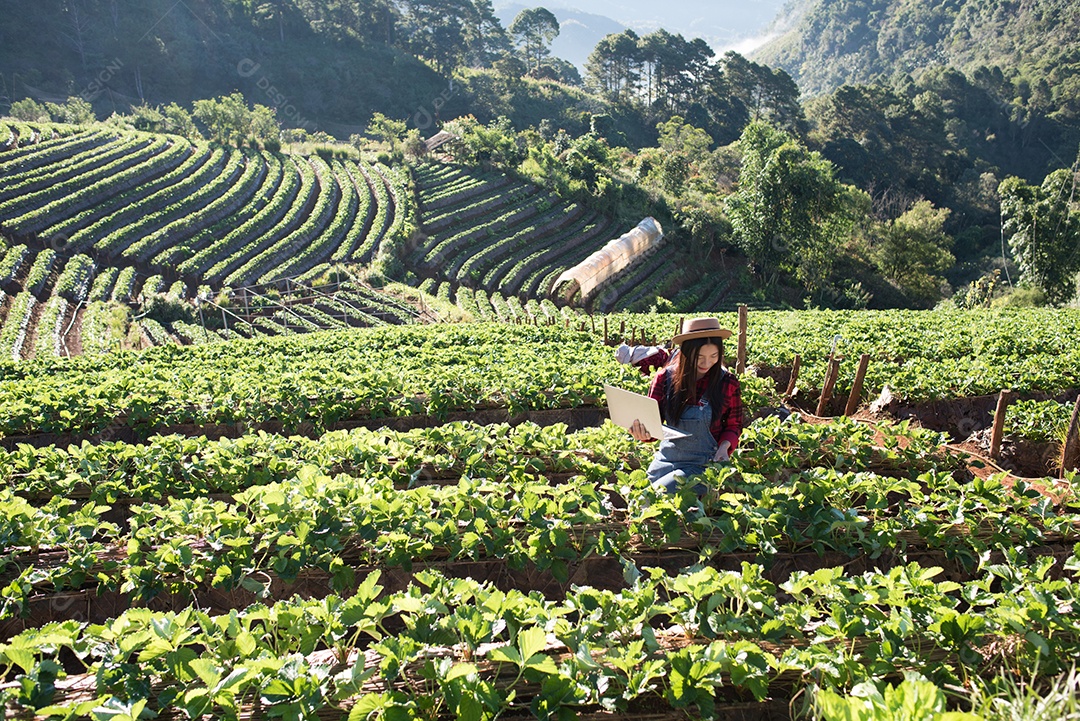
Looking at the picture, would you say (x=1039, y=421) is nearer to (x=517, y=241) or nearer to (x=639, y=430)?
(x=639, y=430)

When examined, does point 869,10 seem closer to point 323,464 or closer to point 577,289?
point 577,289

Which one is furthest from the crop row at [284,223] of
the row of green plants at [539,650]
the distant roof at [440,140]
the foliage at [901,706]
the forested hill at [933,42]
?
the forested hill at [933,42]

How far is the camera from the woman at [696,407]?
14.5 ft

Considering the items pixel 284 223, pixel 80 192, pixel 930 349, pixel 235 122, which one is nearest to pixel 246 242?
pixel 284 223

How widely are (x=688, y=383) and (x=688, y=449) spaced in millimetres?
481

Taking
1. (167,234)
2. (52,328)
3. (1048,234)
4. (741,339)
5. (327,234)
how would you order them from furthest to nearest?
(327,234) → (1048,234) → (167,234) → (52,328) → (741,339)

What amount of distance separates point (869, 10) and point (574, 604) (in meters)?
146

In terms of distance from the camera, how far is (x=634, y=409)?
4.08m

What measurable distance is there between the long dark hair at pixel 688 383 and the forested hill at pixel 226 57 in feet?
213

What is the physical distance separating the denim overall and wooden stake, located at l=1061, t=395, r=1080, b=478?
4.23 meters

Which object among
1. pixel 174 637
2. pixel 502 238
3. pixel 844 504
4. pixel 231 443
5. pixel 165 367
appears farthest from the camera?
pixel 502 238

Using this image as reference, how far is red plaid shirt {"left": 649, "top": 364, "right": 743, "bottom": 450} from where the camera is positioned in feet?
14.8

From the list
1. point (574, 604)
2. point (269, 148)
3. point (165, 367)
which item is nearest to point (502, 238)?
point (269, 148)

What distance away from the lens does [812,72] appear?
420 feet
